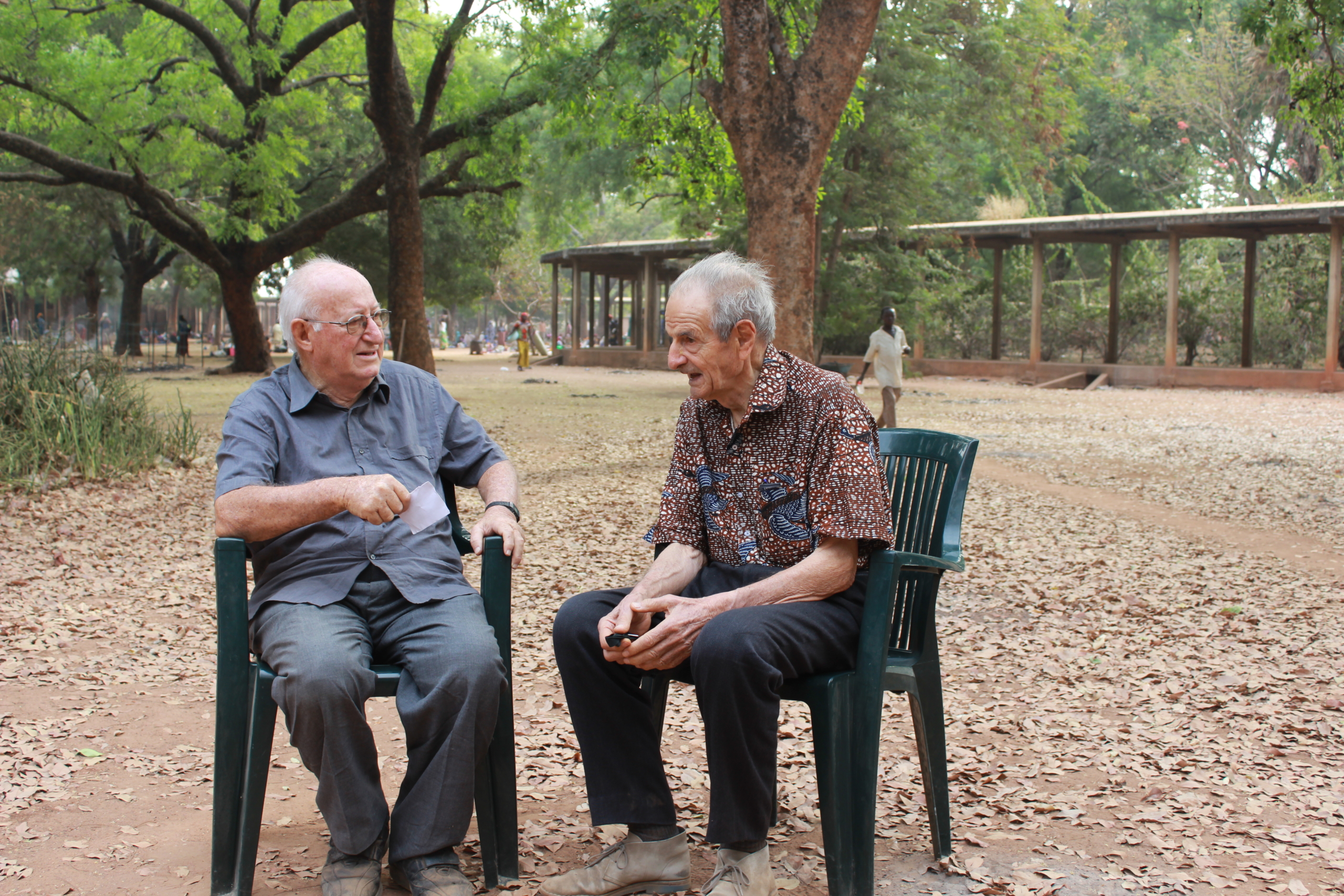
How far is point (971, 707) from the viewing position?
3920 mm

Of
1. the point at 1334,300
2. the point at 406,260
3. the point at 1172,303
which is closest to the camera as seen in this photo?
the point at 406,260

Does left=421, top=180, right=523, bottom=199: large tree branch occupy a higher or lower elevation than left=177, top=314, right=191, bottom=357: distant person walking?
higher

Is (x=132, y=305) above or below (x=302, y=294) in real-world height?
above

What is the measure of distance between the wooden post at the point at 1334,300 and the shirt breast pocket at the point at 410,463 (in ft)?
65.4

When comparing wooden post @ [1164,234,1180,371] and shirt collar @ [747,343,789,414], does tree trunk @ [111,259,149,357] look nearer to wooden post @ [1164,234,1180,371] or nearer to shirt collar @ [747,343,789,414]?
wooden post @ [1164,234,1180,371]

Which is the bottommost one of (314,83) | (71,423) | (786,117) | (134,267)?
(71,423)

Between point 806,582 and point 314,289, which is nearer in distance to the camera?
point 806,582

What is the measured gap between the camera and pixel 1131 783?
3.21 metres

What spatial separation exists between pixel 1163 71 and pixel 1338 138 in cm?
2708

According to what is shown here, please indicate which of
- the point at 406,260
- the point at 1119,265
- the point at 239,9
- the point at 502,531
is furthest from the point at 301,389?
the point at 1119,265

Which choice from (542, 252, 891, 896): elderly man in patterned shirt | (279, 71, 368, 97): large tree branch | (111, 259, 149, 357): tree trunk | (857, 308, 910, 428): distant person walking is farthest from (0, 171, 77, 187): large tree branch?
(542, 252, 891, 896): elderly man in patterned shirt

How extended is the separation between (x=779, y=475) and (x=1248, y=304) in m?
21.4

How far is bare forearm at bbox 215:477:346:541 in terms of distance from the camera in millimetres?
2551

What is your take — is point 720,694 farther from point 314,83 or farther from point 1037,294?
point 1037,294
